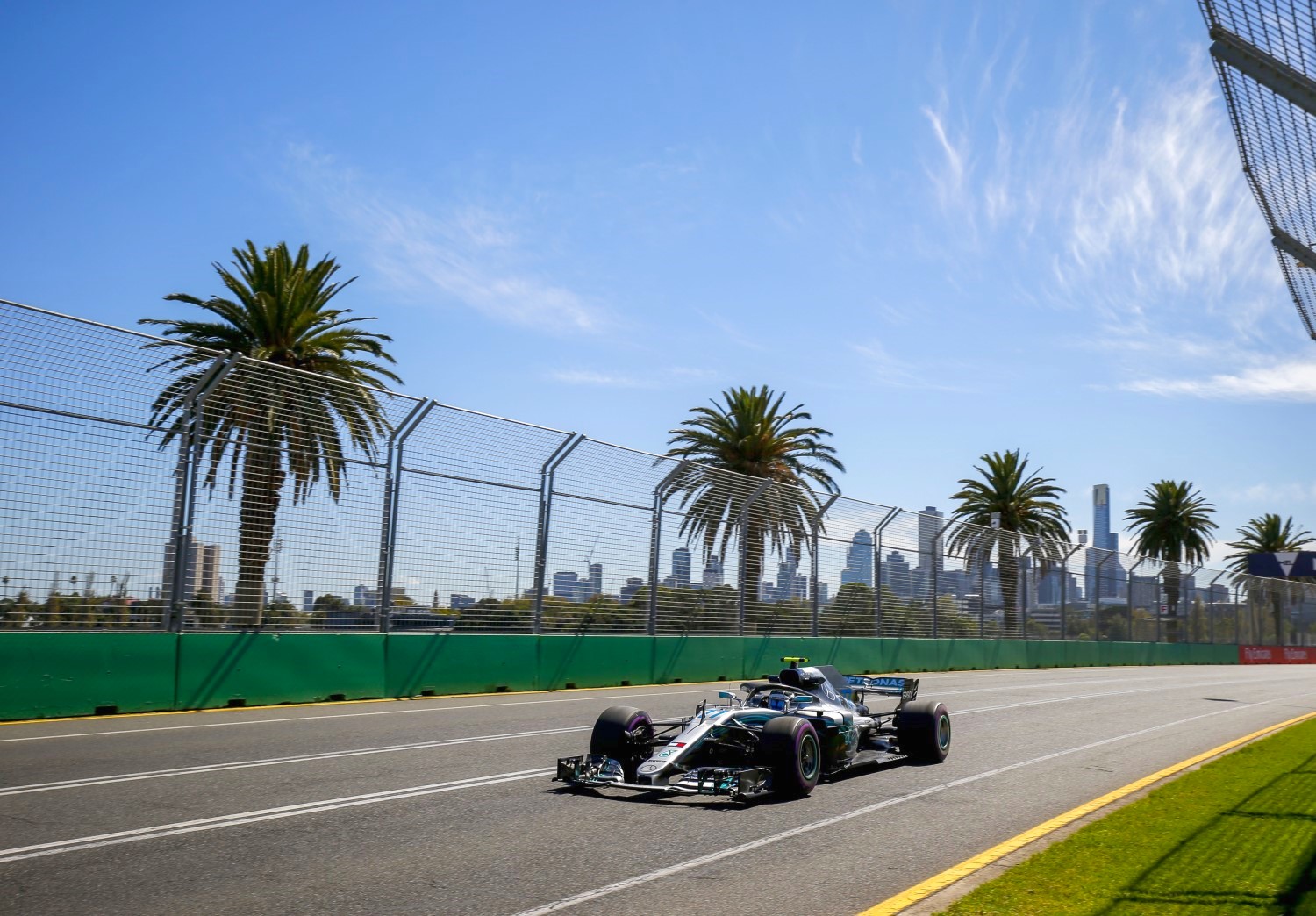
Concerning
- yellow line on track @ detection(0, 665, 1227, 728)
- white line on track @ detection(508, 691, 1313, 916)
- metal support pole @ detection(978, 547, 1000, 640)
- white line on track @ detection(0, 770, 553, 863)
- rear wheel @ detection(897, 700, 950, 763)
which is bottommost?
white line on track @ detection(508, 691, 1313, 916)

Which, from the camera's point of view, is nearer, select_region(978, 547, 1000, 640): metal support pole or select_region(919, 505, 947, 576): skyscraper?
select_region(919, 505, 947, 576): skyscraper

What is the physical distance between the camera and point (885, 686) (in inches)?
436

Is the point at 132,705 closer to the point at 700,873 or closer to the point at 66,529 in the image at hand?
the point at 66,529

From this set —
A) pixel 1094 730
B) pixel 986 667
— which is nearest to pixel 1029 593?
pixel 986 667

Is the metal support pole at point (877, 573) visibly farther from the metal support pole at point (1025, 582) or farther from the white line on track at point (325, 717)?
the white line on track at point (325, 717)

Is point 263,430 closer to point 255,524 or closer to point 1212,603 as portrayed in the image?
point 255,524

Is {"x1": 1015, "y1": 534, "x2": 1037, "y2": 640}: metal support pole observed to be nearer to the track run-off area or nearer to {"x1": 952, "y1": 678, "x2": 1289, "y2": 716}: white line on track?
{"x1": 952, "y1": 678, "x2": 1289, "y2": 716}: white line on track

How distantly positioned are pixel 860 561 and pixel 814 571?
2.14m

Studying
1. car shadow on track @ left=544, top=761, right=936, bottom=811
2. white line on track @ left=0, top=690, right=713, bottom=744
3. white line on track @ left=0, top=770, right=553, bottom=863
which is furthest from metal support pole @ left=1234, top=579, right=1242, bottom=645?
white line on track @ left=0, top=770, right=553, bottom=863

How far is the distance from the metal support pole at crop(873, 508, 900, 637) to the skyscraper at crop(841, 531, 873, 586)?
0.50 feet

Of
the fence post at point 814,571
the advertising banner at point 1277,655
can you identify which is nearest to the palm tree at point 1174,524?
the advertising banner at point 1277,655

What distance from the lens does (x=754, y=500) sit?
77.8 ft

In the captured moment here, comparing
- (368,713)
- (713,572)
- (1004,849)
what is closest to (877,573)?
(713,572)

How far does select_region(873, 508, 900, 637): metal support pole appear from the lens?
91.2 ft
